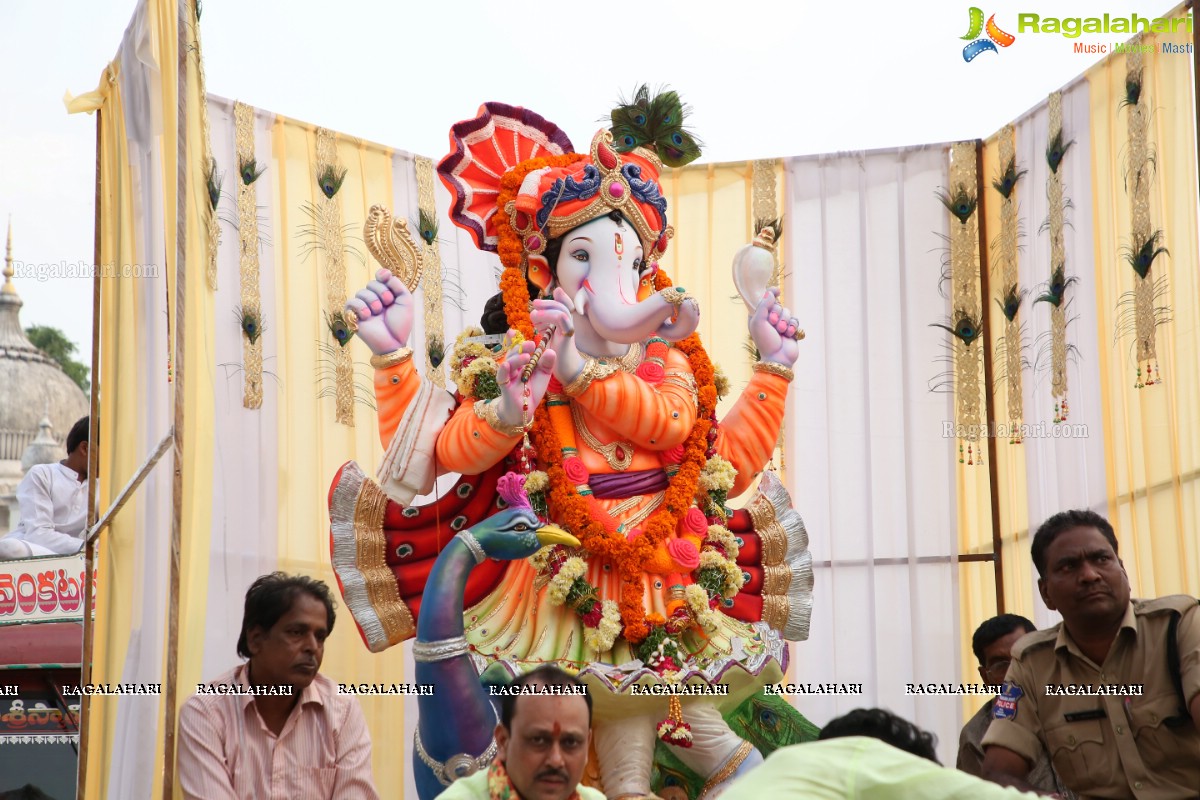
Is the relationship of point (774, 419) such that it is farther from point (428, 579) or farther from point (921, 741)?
point (921, 741)

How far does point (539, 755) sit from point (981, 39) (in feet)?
14.1

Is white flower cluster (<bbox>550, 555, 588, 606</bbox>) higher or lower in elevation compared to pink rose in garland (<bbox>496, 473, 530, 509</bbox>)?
lower

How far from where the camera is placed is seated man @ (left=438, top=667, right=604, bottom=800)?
10.2 feet

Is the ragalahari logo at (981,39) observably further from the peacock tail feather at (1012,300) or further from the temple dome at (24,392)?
the temple dome at (24,392)

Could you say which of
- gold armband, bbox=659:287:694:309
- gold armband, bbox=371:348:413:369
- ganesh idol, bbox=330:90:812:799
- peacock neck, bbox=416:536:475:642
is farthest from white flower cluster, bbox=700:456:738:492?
gold armband, bbox=371:348:413:369

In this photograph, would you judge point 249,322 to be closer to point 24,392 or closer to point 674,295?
point 674,295

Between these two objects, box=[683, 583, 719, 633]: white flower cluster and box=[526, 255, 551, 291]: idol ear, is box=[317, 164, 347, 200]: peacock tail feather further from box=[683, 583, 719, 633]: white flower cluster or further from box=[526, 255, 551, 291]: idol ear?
box=[683, 583, 719, 633]: white flower cluster

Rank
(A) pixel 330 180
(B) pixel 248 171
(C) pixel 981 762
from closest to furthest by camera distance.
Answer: (C) pixel 981 762, (B) pixel 248 171, (A) pixel 330 180

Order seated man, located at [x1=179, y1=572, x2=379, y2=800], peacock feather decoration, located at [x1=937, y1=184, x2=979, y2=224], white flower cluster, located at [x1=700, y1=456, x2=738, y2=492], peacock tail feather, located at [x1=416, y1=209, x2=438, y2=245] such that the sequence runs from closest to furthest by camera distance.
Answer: seated man, located at [x1=179, y1=572, x2=379, y2=800]
white flower cluster, located at [x1=700, y1=456, x2=738, y2=492]
peacock tail feather, located at [x1=416, y1=209, x2=438, y2=245]
peacock feather decoration, located at [x1=937, y1=184, x2=979, y2=224]

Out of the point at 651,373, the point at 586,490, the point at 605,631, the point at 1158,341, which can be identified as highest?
the point at 1158,341

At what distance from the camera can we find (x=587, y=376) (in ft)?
16.3

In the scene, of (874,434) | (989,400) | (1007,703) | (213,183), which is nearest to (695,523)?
(1007,703)

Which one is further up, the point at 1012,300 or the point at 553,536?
the point at 1012,300

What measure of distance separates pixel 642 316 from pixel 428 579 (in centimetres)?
115
